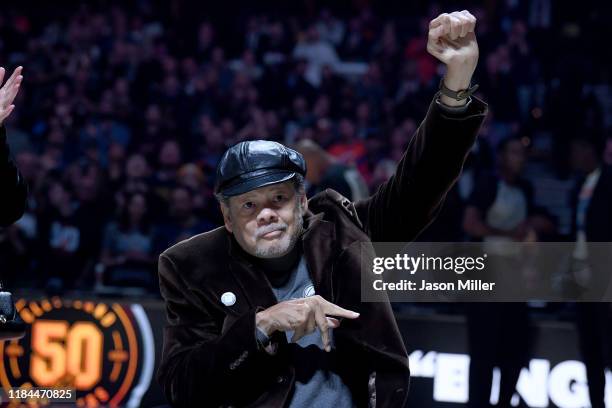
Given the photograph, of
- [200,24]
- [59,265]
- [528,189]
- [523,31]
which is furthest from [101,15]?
[528,189]

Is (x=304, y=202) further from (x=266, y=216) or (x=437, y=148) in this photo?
(x=437, y=148)

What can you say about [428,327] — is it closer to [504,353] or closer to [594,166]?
[504,353]

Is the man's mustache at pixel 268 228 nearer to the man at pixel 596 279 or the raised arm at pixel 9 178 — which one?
the raised arm at pixel 9 178

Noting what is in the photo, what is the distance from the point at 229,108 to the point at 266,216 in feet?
31.6

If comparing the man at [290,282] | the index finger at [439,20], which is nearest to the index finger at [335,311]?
the man at [290,282]

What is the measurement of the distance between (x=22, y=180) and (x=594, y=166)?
4.55m

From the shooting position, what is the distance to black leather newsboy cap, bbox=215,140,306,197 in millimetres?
2672

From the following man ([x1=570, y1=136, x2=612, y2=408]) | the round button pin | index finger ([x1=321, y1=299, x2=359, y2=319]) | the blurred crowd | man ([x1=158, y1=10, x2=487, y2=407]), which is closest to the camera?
index finger ([x1=321, y1=299, x2=359, y2=319])


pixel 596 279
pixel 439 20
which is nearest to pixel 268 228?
pixel 439 20

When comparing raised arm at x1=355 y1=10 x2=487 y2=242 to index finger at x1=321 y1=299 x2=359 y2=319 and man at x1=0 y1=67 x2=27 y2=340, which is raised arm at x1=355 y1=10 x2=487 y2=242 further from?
man at x1=0 y1=67 x2=27 y2=340

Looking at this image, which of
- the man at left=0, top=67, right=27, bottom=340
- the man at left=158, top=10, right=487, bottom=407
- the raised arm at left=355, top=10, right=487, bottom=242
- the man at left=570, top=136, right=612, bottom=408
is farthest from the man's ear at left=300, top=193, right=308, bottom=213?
the man at left=570, top=136, right=612, bottom=408

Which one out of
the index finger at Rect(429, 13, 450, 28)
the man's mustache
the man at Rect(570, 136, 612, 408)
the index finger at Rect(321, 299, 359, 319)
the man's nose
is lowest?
the man at Rect(570, 136, 612, 408)

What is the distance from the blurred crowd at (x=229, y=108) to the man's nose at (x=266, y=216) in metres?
3.62

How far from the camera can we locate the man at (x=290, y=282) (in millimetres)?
2639
